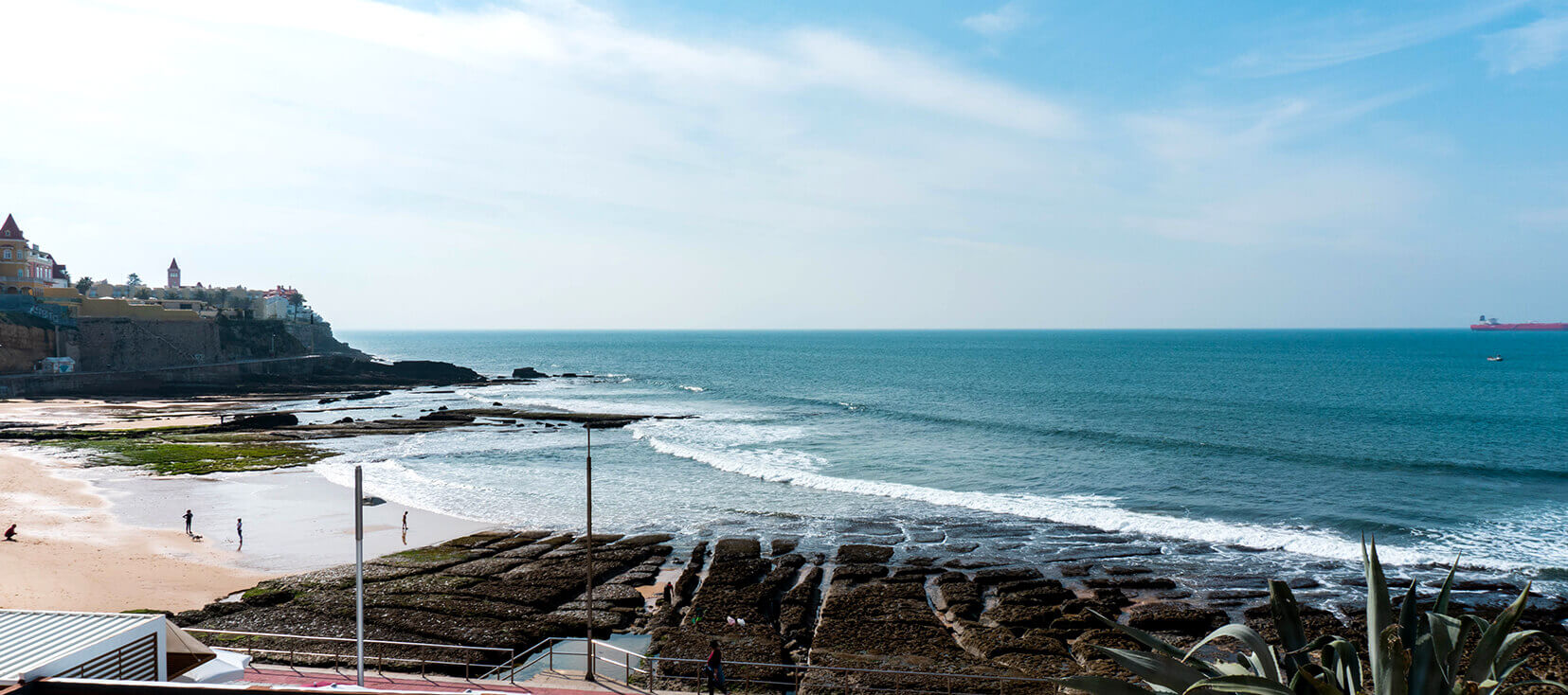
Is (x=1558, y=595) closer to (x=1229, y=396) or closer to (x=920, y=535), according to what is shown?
(x=920, y=535)

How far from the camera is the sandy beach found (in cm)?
2506

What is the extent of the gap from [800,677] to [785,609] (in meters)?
4.25

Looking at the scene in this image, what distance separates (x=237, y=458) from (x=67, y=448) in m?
10.2

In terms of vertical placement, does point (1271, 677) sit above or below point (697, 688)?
above

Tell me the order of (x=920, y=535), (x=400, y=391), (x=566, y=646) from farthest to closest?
(x=400, y=391) < (x=920, y=535) < (x=566, y=646)

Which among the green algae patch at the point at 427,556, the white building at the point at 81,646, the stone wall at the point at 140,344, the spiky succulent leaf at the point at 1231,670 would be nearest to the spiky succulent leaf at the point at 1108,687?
the spiky succulent leaf at the point at 1231,670

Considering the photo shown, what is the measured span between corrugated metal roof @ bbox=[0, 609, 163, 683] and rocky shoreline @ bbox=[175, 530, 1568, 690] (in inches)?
338

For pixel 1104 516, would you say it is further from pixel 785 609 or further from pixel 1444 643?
pixel 1444 643

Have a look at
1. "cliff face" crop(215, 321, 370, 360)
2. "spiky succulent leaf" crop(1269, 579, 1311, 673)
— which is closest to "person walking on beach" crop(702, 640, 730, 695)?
"spiky succulent leaf" crop(1269, 579, 1311, 673)

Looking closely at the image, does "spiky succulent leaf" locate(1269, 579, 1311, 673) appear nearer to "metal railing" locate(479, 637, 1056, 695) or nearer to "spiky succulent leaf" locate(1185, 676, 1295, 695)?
"spiky succulent leaf" locate(1185, 676, 1295, 695)

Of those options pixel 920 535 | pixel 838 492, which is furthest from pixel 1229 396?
pixel 920 535

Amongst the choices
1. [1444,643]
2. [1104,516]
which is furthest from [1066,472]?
[1444,643]

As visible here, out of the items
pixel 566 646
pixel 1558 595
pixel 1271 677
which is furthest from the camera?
pixel 1558 595

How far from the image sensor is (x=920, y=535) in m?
31.8
